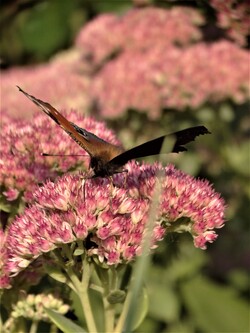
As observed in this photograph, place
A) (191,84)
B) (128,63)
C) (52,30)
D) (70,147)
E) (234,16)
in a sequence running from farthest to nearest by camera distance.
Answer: (52,30) < (128,63) < (191,84) < (234,16) < (70,147)

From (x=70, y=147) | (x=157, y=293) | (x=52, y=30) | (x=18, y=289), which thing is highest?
(x=70, y=147)

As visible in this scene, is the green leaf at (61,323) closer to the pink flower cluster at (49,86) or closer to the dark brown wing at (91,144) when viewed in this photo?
the dark brown wing at (91,144)

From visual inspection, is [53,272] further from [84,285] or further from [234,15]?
[234,15]

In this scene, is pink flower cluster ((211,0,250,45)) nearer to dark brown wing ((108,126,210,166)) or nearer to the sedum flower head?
dark brown wing ((108,126,210,166))

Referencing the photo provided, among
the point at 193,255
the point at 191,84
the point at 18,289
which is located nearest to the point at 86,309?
the point at 18,289

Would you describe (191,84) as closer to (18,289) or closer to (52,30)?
(52,30)

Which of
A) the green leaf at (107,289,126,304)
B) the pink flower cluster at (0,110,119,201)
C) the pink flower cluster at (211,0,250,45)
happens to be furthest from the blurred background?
the green leaf at (107,289,126,304)
